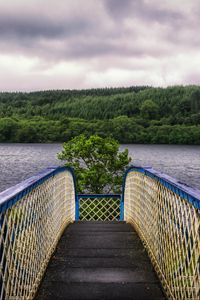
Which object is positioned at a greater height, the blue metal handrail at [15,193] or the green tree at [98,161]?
the blue metal handrail at [15,193]

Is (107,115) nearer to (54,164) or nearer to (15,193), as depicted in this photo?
(54,164)

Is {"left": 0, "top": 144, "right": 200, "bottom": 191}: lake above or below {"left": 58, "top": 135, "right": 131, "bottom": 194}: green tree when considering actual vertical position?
below

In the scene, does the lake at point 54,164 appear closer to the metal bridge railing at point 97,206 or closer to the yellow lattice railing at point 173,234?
the metal bridge railing at point 97,206

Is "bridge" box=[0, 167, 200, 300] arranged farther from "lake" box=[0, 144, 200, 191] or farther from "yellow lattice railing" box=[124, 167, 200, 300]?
"lake" box=[0, 144, 200, 191]

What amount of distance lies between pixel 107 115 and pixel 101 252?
5486 inches

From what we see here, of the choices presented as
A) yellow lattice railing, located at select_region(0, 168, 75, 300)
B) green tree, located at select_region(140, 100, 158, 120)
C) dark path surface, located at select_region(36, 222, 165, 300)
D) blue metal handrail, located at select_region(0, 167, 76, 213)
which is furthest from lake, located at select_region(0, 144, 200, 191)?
green tree, located at select_region(140, 100, 158, 120)

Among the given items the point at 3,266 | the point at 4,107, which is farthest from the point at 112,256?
the point at 4,107

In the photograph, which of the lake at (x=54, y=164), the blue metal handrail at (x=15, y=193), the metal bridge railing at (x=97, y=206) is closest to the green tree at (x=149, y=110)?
the lake at (x=54, y=164)

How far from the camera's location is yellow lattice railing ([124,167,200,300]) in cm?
244

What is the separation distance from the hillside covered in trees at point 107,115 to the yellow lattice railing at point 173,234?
79679mm

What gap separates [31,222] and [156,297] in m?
1.38

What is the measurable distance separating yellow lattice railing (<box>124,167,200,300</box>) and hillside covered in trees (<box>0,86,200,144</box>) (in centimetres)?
7968

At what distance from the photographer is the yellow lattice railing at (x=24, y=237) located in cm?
233

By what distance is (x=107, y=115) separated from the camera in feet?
469
